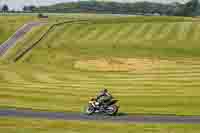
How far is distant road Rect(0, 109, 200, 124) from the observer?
35.2 m

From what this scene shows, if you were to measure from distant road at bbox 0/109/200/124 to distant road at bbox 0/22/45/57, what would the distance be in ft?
171

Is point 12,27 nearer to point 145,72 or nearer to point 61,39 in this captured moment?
point 61,39

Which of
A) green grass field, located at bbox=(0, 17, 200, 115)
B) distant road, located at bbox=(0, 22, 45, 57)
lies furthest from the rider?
distant road, located at bbox=(0, 22, 45, 57)

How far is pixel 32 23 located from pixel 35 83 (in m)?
60.0

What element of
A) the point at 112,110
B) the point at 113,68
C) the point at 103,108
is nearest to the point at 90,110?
the point at 103,108

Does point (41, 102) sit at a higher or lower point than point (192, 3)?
lower

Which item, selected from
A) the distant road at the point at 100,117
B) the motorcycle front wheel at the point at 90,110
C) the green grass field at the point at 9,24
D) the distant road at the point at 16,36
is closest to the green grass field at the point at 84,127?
the distant road at the point at 100,117

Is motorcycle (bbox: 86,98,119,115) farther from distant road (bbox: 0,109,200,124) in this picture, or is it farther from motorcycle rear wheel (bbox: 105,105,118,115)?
distant road (bbox: 0,109,200,124)

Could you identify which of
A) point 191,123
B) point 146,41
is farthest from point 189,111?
point 146,41

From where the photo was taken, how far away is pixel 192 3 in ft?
624

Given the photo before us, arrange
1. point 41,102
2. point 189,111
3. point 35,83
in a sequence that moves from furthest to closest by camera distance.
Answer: point 35,83 → point 41,102 → point 189,111

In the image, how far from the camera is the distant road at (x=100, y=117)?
3516 centimetres

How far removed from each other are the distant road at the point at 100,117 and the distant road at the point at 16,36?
171 ft

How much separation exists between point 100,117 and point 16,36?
68.9m
